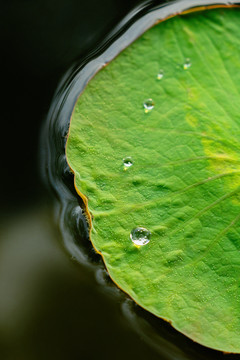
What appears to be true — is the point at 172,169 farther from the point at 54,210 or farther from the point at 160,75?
the point at 54,210

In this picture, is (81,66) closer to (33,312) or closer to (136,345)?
(33,312)

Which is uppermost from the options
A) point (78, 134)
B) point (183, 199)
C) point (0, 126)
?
point (0, 126)

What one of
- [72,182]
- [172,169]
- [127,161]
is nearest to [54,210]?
[72,182]

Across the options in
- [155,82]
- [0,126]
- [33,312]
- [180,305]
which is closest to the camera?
[180,305]

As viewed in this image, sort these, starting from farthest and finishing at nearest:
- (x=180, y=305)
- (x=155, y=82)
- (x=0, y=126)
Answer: (x=0, y=126)
(x=155, y=82)
(x=180, y=305)

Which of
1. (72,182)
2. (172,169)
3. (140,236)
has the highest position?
(72,182)

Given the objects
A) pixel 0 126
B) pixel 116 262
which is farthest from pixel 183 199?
pixel 0 126
